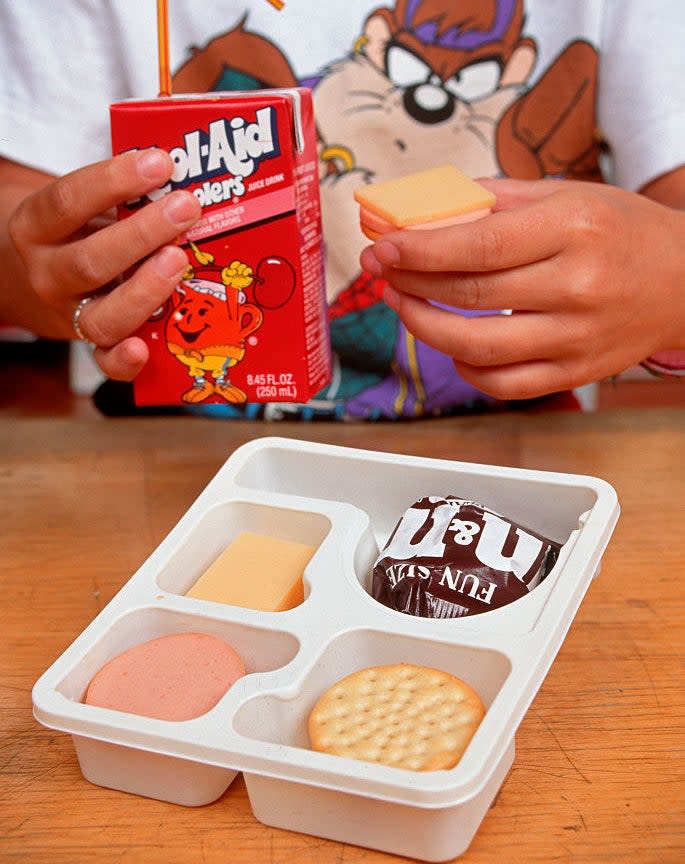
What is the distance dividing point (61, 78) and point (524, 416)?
67 cm

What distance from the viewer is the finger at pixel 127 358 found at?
0.89 metres

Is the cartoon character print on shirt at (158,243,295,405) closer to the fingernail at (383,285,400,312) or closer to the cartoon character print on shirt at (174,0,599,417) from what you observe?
the fingernail at (383,285,400,312)

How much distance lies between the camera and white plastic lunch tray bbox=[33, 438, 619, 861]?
60 cm

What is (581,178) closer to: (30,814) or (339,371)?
(339,371)

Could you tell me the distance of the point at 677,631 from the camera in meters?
0.84

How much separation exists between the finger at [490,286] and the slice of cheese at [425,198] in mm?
55

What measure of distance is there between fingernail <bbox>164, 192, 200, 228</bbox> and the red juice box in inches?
0.4

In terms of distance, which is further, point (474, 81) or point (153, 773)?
point (474, 81)

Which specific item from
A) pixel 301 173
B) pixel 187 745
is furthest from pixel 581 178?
pixel 187 745

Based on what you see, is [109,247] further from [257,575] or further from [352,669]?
[352,669]

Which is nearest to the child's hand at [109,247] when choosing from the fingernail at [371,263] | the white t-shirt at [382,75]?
the fingernail at [371,263]

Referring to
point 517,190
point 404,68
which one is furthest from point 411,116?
point 517,190

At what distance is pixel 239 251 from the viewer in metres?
0.85

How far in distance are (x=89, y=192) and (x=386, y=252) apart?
264mm
